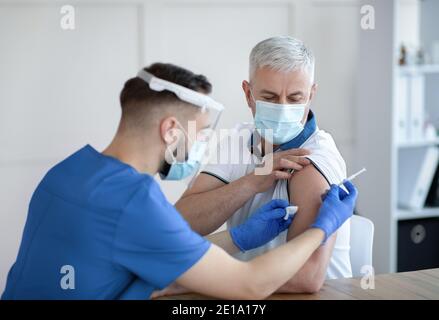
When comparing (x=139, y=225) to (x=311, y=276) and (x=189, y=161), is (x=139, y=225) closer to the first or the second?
(x=189, y=161)

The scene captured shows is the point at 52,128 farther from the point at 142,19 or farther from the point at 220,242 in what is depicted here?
the point at 220,242

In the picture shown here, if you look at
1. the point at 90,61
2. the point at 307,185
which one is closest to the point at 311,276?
the point at 307,185

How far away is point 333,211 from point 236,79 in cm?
218

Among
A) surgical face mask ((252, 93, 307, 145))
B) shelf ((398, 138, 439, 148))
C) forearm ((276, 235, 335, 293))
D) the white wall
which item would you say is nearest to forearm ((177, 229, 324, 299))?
forearm ((276, 235, 335, 293))

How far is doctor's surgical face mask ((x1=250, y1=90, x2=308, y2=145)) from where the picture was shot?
1935mm

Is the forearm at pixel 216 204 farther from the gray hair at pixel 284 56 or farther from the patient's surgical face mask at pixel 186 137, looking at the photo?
the gray hair at pixel 284 56

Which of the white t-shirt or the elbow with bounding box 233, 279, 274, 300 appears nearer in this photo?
the elbow with bounding box 233, 279, 274, 300

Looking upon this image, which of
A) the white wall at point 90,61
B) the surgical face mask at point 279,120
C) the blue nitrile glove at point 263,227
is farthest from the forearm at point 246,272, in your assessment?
the white wall at point 90,61

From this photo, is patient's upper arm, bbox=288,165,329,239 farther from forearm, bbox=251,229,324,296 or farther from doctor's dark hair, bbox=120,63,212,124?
doctor's dark hair, bbox=120,63,212,124

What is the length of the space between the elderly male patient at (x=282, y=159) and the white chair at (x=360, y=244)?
0.13 metres

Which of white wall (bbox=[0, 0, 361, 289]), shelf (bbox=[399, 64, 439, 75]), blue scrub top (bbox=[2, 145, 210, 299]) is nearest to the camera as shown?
blue scrub top (bbox=[2, 145, 210, 299])

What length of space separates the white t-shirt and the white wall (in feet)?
4.77

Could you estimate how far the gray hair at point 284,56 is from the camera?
1.90 m

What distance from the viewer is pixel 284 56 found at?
1901mm
